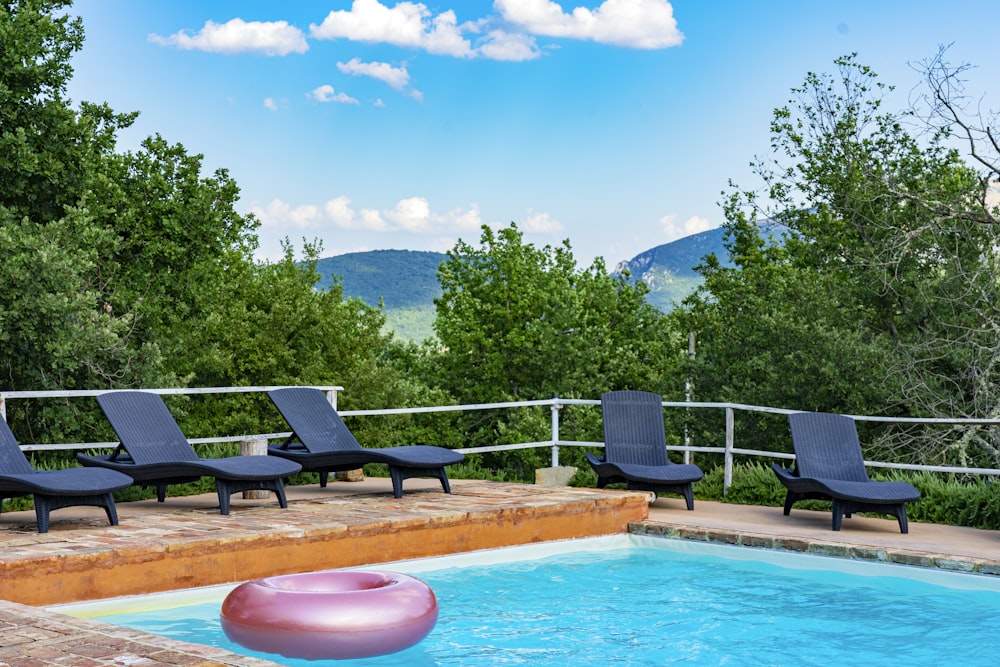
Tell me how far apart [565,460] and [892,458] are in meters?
13.0

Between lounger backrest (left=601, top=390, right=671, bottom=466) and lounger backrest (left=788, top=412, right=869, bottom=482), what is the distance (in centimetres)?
130

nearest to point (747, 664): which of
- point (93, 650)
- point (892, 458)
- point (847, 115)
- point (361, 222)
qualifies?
point (93, 650)

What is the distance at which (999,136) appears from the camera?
14.3 meters

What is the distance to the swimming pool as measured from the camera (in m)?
6.09

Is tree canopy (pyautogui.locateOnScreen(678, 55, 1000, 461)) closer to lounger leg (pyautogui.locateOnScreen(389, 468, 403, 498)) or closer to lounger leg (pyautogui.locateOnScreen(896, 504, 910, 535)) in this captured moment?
lounger leg (pyautogui.locateOnScreen(896, 504, 910, 535))

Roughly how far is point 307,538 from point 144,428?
1891mm

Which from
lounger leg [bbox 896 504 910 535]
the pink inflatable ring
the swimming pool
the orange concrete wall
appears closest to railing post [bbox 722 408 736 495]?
the orange concrete wall

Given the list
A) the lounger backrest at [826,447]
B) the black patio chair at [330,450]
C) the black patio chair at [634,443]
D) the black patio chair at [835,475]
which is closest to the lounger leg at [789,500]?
the black patio chair at [835,475]

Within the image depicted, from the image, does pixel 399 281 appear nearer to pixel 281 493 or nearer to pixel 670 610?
pixel 281 493

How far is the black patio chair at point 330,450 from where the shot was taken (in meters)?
8.83

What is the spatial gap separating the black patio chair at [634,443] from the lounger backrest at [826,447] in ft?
3.15


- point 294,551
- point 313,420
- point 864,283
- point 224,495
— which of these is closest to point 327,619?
point 294,551

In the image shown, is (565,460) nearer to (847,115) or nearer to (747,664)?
(847,115)

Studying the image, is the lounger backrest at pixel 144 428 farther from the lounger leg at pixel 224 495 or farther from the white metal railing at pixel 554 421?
the lounger leg at pixel 224 495
